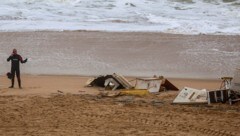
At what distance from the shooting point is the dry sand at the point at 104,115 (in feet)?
33.6

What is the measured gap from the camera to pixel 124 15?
33.2m

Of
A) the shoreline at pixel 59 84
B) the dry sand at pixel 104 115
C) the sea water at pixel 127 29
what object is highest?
the sea water at pixel 127 29

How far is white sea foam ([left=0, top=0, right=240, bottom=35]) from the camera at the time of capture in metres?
28.2

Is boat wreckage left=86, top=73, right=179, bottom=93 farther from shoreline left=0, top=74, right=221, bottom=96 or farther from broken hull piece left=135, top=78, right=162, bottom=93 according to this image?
shoreline left=0, top=74, right=221, bottom=96

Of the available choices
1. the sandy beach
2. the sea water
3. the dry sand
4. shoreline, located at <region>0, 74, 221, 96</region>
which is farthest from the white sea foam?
the dry sand

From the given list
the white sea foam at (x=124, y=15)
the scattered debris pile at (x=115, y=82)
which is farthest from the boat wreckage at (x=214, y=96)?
the white sea foam at (x=124, y=15)

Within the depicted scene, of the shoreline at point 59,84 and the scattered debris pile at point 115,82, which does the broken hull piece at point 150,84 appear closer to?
the scattered debris pile at point 115,82

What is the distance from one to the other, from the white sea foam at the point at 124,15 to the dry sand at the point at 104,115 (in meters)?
13.4

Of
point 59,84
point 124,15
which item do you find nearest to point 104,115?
point 59,84

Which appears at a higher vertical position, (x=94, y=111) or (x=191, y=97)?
(x=191, y=97)

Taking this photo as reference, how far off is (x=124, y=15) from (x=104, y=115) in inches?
871

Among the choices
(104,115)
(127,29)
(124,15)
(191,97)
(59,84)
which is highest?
(124,15)

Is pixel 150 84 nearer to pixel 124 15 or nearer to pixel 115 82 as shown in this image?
pixel 115 82

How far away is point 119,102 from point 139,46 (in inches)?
387
